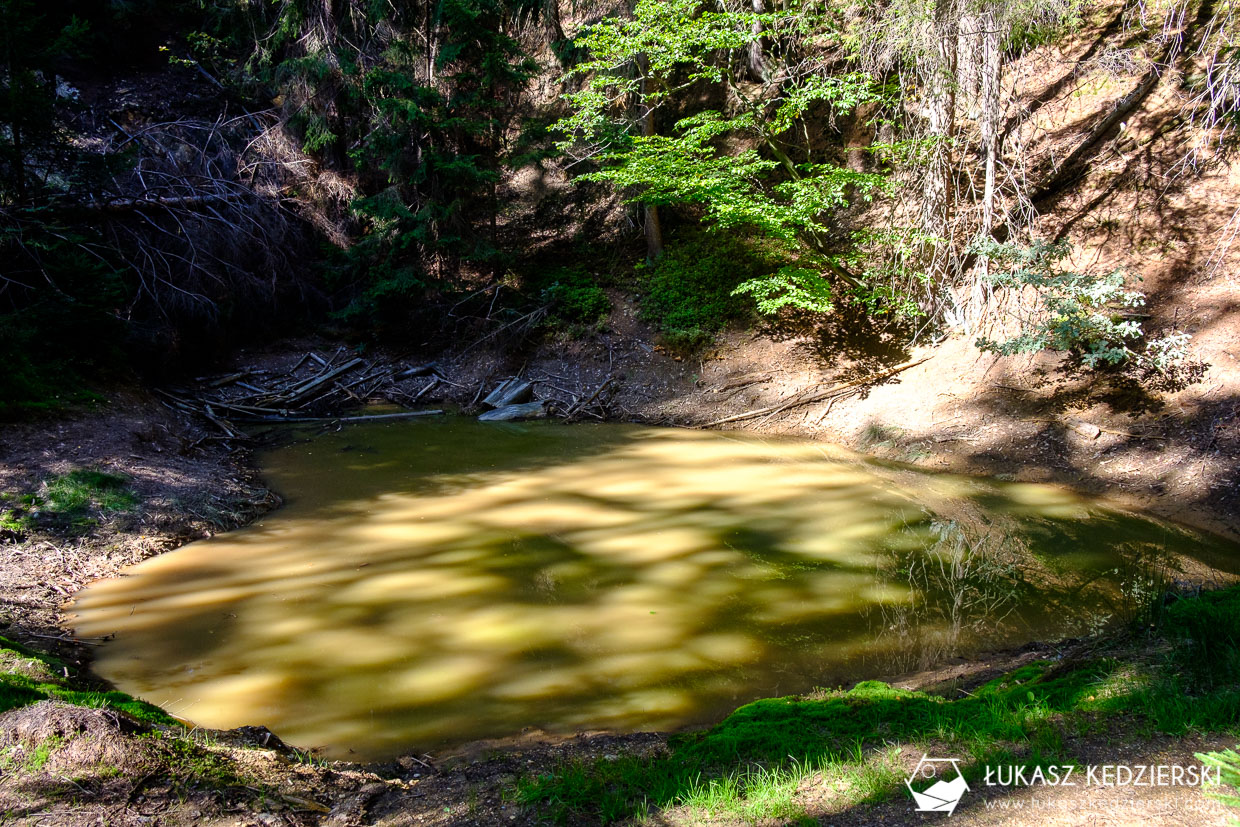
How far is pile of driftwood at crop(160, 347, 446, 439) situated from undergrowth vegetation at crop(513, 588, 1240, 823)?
30.1 feet

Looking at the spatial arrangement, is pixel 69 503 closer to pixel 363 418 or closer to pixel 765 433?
pixel 363 418

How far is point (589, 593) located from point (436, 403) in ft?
27.1

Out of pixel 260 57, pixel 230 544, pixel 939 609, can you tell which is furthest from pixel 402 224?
pixel 939 609

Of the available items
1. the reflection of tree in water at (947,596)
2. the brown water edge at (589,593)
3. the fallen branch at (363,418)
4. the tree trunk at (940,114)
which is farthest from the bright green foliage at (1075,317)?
the fallen branch at (363,418)

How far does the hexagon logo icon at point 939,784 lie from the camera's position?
2.53m

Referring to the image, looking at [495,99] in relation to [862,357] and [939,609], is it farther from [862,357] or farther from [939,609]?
[939,609]

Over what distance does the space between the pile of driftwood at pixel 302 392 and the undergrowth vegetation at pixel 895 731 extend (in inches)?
361

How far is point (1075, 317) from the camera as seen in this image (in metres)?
8.88

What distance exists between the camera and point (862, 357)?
1191cm

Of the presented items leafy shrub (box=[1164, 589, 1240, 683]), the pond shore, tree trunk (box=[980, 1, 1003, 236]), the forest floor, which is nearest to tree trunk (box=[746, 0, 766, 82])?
tree trunk (box=[980, 1, 1003, 236])

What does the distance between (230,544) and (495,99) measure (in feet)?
34.6

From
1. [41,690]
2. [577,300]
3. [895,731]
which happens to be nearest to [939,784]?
[895,731]

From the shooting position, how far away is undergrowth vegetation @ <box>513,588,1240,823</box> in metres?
2.76

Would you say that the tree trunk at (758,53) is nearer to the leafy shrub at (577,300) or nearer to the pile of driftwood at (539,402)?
the leafy shrub at (577,300)
